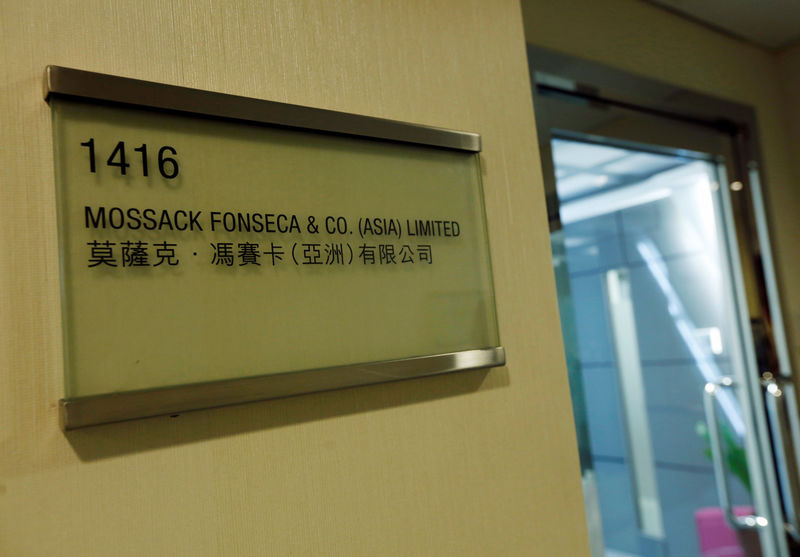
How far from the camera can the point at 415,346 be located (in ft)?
2.26

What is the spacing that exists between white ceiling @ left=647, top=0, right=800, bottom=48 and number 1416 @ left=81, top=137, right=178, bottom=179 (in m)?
1.37

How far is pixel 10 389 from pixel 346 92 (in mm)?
448

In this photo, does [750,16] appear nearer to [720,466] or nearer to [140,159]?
[720,466]

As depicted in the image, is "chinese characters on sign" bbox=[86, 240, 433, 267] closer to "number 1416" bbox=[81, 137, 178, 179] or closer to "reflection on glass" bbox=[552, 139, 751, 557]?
"number 1416" bbox=[81, 137, 178, 179]

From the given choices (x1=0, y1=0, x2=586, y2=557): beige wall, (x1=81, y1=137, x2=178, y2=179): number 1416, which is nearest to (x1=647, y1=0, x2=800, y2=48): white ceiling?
(x1=0, y1=0, x2=586, y2=557): beige wall

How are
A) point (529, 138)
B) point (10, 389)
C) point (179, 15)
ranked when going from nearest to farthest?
1. point (10, 389)
2. point (179, 15)
3. point (529, 138)

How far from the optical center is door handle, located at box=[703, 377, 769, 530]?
1.49m

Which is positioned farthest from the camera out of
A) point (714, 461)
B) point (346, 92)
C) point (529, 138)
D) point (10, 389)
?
point (714, 461)

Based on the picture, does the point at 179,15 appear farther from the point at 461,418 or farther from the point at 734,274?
the point at 734,274

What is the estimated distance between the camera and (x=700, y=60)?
1.59 meters

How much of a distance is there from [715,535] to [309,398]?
1.38 meters

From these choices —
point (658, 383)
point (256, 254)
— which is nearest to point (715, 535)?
point (658, 383)

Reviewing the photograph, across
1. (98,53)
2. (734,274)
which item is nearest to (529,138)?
(98,53)

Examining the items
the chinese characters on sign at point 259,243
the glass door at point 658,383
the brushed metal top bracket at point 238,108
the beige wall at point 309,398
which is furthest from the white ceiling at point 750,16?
the chinese characters on sign at point 259,243
